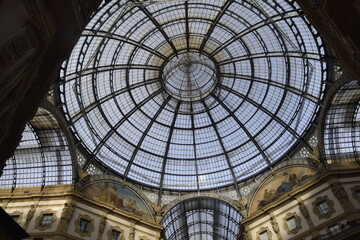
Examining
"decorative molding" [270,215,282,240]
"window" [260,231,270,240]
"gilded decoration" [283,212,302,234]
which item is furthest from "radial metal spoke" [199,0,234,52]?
"window" [260,231,270,240]

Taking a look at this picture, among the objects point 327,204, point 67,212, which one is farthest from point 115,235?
point 327,204

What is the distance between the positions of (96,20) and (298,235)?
25.5 metres

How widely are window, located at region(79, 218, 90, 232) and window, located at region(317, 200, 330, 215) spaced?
20166 mm

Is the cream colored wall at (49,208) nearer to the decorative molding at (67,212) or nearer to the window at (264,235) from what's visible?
the decorative molding at (67,212)

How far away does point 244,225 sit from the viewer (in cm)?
2980

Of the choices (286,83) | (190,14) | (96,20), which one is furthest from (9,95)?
(286,83)

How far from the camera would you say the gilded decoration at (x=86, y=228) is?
25422 mm

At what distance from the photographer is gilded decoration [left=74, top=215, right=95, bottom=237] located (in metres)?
25.4

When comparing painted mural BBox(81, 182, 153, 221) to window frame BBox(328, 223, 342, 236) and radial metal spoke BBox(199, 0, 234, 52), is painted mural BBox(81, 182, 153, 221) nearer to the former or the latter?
window frame BBox(328, 223, 342, 236)

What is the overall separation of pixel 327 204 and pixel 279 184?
556cm

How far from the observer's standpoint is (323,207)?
2541cm

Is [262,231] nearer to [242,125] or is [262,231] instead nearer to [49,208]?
[242,125]

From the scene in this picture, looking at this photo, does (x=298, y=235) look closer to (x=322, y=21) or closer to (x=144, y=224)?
(x=144, y=224)

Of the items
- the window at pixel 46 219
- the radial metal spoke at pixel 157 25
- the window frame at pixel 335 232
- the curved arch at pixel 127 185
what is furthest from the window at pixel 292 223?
the radial metal spoke at pixel 157 25
